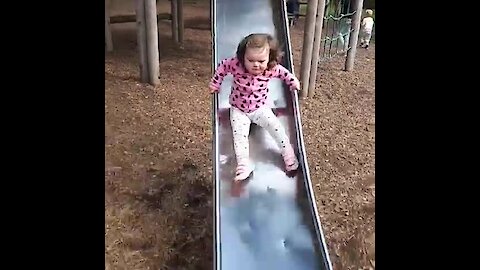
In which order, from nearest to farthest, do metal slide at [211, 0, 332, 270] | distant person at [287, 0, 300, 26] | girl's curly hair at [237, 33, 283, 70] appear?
metal slide at [211, 0, 332, 270], girl's curly hair at [237, 33, 283, 70], distant person at [287, 0, 300, 26]

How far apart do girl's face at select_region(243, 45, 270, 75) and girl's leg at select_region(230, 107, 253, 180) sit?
136 mm

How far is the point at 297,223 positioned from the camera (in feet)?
4.83

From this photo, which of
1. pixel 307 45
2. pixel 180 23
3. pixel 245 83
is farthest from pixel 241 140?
pixel 180 23

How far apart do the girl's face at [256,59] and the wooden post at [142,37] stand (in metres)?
1.12

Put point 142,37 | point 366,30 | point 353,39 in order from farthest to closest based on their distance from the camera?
point 366,30 < point 353,39 < point 142,37

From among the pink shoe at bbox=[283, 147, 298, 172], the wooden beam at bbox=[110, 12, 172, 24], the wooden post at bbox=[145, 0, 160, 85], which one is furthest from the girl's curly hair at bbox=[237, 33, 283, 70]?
the wooden beam at bbox=[110, 12, 172, 24]

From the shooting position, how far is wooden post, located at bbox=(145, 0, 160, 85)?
2537mm

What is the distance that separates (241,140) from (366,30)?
71.3 inches

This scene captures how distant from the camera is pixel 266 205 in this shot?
1519 millimetres

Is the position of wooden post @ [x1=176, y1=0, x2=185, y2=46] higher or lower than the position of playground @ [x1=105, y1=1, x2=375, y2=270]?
higher

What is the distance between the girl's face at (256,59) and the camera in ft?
5.07

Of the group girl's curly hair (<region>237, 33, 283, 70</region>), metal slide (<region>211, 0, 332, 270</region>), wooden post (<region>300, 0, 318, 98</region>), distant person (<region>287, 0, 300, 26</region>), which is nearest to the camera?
metal slide (<region>211, 0, 332, 270</region>)

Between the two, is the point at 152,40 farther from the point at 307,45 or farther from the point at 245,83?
the point at 245,83

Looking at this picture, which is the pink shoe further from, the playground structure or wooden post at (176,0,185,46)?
wooden post at (176,0,185,46)
